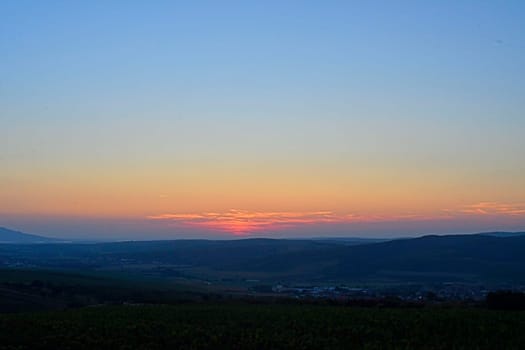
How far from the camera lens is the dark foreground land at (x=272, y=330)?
92.7 feet

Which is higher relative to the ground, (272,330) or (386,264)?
(272,330)

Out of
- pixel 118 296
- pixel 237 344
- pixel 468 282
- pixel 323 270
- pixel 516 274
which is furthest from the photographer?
pixel 323 270

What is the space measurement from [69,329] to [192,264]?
14974 cm

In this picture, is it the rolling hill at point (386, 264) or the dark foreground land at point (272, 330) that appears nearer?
the dark foreground land at point (272, 330)

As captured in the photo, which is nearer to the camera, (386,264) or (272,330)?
(272,330)

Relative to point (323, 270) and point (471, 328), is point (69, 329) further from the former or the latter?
point (323, 270)

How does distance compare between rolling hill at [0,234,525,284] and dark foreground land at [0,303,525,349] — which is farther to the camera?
rolling hill at [0,234,525,284]

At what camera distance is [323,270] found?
14550 centimetres

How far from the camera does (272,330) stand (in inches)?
1257

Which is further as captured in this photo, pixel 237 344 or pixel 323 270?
pixel 323 270

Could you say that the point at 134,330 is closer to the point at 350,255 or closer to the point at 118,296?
the point at 118,296

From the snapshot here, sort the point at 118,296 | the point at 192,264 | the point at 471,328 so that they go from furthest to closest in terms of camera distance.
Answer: the point at 192,264 < the point at 118,296 < the point at 471,328

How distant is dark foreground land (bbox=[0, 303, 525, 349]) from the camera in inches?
1112

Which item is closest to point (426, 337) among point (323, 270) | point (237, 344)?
point (237, 344)
